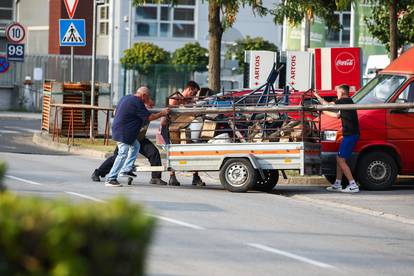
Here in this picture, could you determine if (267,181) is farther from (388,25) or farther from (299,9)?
(388,25)

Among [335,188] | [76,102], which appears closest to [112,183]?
[335,188]

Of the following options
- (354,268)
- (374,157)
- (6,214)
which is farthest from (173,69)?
(6,214)

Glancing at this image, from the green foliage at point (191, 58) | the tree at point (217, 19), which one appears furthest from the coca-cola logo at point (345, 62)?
the green foliage at point (191, 58)

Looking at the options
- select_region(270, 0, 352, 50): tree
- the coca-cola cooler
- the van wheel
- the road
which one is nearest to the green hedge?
the road

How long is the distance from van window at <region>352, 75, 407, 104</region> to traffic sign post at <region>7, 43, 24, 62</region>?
18879mm

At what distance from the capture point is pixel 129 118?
17.6 m

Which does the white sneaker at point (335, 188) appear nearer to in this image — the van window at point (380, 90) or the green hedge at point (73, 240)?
the van window at point (380, 90)

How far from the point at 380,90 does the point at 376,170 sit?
157cm

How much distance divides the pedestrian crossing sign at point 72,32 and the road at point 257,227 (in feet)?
23.6

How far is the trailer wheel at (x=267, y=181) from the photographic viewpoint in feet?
59.9

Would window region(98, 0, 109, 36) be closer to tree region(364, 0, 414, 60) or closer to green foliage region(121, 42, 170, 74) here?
green foliage region(121, 42, 170, 74)

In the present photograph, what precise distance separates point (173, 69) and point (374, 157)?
43.4m

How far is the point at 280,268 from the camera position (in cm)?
→ 1005

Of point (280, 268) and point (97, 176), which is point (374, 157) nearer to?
point (97, 176)
